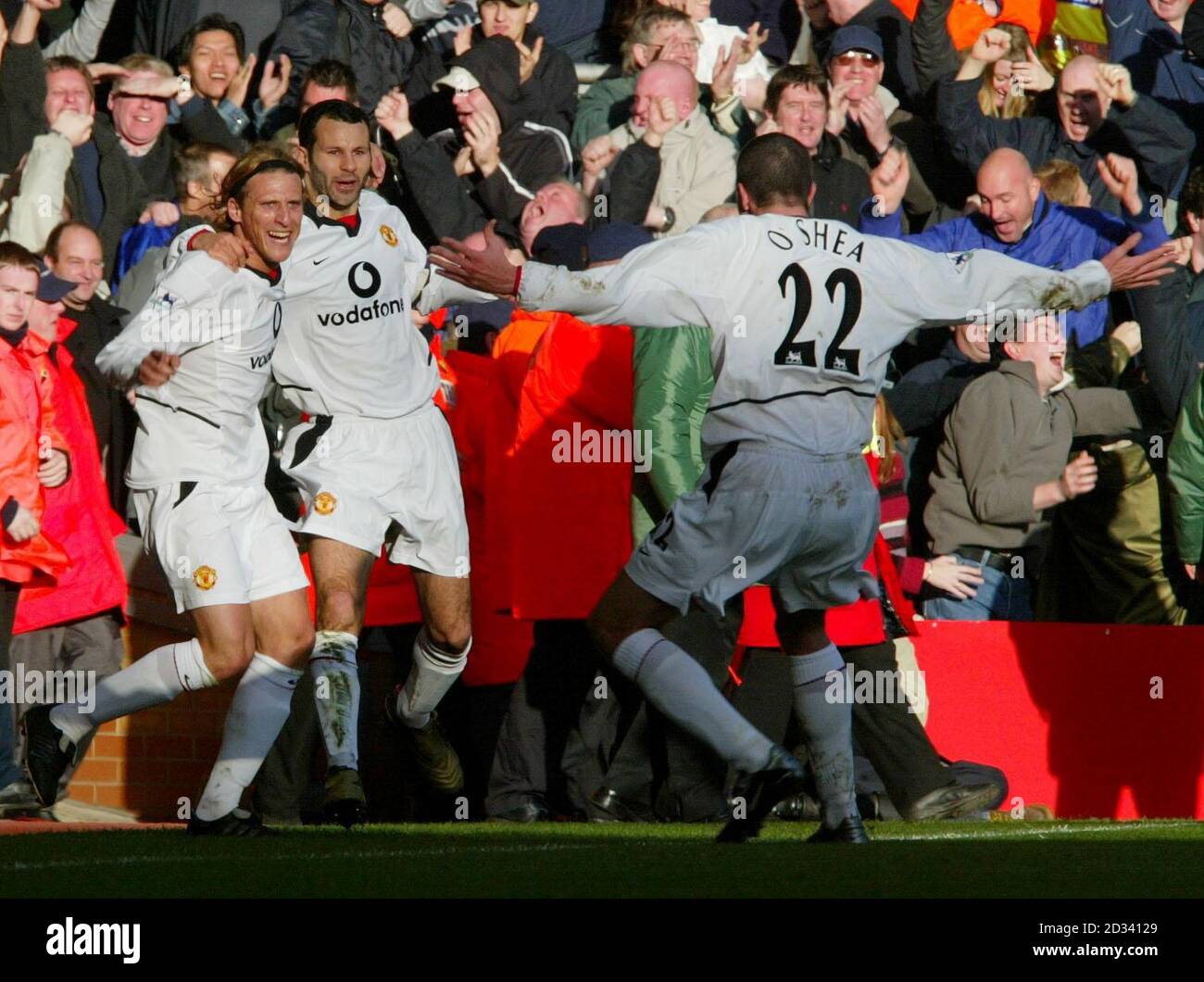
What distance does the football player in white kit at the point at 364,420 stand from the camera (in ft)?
28.0

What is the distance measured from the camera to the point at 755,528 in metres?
7.20

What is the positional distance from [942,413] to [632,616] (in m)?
4.04

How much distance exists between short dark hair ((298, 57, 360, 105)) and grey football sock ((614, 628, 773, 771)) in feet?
18.0

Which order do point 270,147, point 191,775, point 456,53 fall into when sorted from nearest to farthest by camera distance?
1. point 270,147
2. point 191,775
3. point 456,53

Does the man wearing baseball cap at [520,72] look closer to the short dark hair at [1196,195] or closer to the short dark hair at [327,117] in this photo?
the short dark hair at [1196,195]

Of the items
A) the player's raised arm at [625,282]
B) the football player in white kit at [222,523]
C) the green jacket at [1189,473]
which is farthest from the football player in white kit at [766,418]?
the green jacket at [1189,473]

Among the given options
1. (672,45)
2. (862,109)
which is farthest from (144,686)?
(672,45)

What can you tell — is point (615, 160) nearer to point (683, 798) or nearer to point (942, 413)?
point (942, 413)

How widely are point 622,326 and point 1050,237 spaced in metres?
3.19

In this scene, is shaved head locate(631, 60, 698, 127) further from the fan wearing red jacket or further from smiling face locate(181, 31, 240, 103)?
the fan wearing red jacket

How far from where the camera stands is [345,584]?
8422 millimetres

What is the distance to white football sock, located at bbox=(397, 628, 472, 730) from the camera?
880 cm

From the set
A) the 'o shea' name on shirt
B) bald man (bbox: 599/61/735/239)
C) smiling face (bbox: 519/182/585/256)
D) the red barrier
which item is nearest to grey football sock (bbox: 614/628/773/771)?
the 'o shea' name on shirt

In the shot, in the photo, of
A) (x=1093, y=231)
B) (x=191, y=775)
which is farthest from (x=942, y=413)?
(x=191, y=775)
